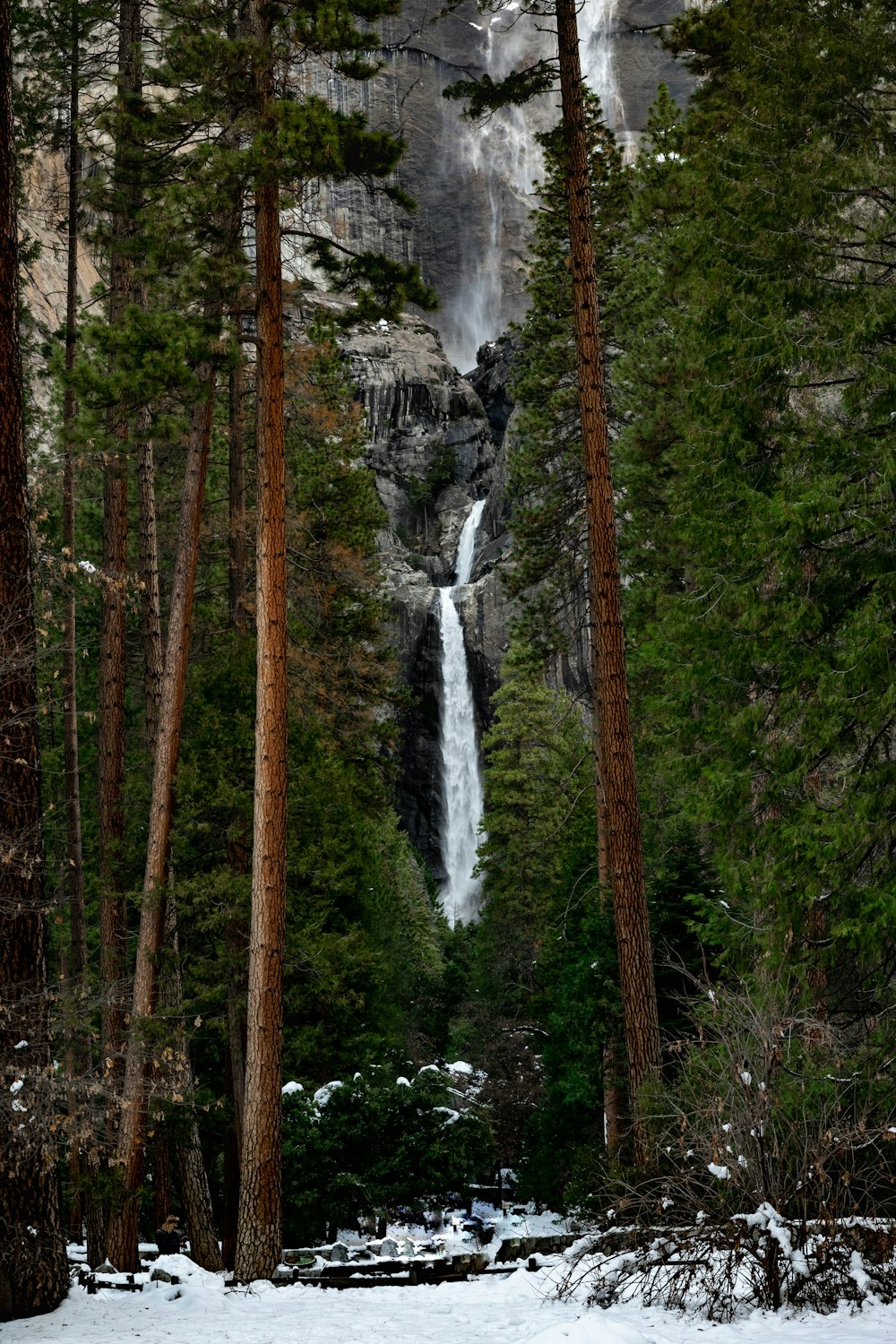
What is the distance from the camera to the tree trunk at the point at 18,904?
6617mm

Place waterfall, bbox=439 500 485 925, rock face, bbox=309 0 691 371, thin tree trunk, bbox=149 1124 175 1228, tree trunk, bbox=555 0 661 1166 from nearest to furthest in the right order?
tree trunk, bbox=555 0 661 1166 < thin tree trunk, bbox=149 1124 175 1228 < waterfall, bbox=439 500 485 925 < rock face, bbox=309 0 691 371

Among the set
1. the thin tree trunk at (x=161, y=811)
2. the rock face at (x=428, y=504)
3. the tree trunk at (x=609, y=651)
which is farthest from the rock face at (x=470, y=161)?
the tree trunk at (x=609, y=651)

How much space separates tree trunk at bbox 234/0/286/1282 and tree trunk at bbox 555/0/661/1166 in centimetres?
269

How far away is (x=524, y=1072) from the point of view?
24.8m

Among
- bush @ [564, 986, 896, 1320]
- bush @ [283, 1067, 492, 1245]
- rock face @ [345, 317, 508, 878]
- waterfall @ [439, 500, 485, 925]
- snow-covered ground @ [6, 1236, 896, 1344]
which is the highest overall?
rock face @ [345, 317, 508, 878]

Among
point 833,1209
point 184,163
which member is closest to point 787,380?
point 184,163

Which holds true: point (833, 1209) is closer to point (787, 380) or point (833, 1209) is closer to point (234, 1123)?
point (787, 380)

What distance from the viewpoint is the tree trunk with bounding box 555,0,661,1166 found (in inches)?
380

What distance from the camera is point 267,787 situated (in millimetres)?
9688

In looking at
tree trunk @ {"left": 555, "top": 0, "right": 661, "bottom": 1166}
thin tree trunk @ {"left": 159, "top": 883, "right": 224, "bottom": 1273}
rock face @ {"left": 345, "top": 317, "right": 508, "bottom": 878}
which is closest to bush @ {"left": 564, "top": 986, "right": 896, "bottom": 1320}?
tree trunk @ {"left": 555, "top": 0, "right": 661, "bottom": 1166}

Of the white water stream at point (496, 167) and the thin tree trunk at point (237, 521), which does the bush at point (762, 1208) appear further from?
the white water stream at point (496, 167)

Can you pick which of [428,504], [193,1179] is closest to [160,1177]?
[193,1179]

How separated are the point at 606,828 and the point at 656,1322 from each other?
8.22m

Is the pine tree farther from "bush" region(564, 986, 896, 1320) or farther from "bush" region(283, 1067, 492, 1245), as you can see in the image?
"bush" region(283, 1067, 492, 1245)
